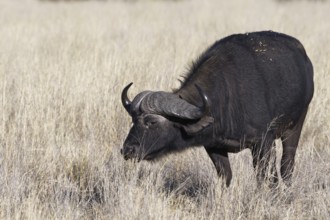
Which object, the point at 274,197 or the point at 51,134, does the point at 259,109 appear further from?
the point at 51,134

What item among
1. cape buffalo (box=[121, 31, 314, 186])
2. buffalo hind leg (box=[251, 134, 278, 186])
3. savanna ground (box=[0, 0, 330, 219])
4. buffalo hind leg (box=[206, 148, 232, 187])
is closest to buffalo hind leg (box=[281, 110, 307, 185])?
cape buffalo (box=[121, 31, 314, 186])

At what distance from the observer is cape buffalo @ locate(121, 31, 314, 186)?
18.3 ft

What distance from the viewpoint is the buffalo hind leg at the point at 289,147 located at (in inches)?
254

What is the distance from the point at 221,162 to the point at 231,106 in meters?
0.58

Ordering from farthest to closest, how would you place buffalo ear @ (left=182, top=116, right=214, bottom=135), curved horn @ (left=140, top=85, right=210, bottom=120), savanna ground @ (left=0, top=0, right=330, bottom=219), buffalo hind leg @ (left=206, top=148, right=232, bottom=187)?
buffalo hind leg @ (left=206, top=148, right=232, bottom=187) < buffalo ear @ (left=182, top=116, right=214, bottom=135) < curved horn @ (left=140, top=85, right=210, bottom=120) < savanna ground @ (left=0, top=0, right=330, bottom=219)

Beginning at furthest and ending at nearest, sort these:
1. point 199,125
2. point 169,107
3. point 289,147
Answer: point 289,147 → point 199,125 → point 169,107

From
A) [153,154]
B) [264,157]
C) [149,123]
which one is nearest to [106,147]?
[153,154]

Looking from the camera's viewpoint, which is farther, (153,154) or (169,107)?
(153,154)

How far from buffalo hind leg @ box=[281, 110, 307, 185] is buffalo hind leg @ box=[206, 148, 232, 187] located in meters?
0.61

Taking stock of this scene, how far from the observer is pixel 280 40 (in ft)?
21.8

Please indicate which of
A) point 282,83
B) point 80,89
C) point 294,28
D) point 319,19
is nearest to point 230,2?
point 319,19

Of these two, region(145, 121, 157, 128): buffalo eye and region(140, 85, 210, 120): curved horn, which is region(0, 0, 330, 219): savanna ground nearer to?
region(145, 121, 157, 128): buffalo eye

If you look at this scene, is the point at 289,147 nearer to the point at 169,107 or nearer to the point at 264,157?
the point at 264,157

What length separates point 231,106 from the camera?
231 inches
